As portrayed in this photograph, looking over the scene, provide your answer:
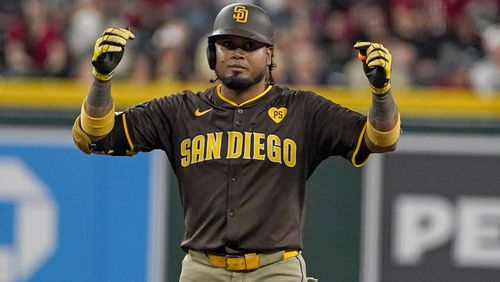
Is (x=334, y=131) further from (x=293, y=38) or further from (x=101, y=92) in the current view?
(x=293, y=38)

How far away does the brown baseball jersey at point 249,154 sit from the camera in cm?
541

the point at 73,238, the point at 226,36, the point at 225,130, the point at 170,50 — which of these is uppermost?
the point at 170,50

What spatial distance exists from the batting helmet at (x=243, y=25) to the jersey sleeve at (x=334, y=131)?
1.19ft

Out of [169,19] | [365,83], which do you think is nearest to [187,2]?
[169,19]

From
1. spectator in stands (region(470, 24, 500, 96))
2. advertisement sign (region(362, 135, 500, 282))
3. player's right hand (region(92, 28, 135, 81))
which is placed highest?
spectator in stands (region(470, 24, 500, 96))

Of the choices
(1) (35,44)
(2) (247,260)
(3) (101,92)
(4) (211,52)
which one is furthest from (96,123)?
(1) (35,44)

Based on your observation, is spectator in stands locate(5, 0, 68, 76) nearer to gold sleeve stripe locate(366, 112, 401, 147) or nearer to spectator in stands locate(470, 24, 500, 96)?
spectator in stands locate(470, 24, 500, 96)

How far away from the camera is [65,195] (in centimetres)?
810

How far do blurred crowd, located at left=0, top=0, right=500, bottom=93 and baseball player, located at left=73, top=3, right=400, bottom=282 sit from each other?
4394 mm

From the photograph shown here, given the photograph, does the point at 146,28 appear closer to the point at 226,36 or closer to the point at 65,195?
the point at 65,195

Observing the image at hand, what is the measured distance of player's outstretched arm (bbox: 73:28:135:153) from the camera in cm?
521

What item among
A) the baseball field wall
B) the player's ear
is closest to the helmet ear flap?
the player's ear

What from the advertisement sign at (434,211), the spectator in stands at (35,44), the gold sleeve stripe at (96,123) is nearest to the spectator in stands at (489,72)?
the advertisement sign at (434,211)

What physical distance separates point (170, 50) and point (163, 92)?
7.76ft
